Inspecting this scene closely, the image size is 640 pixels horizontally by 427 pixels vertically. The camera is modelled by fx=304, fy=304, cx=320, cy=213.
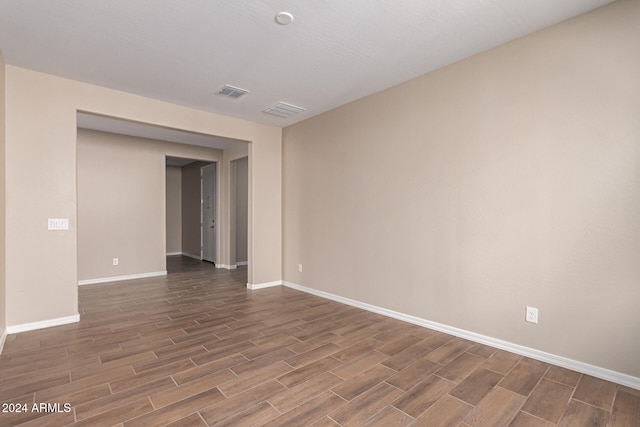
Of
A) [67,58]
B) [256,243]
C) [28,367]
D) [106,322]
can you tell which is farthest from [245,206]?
[28,367]

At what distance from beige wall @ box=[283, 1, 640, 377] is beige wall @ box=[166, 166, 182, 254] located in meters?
6.81

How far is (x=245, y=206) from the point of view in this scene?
736cm

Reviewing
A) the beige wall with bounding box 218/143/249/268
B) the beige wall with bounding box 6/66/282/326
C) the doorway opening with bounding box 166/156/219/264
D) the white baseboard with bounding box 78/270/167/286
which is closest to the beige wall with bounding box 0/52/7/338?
the beige wall with bounding box 6/66/282/326

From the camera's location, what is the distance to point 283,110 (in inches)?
173

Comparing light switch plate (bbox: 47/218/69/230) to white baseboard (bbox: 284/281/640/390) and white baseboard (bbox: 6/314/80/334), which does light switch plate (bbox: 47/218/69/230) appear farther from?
white baseboard (bbox: 284/281/640/390)

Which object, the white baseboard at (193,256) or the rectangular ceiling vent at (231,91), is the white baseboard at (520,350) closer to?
the rectangular ceiling vent at (231,91)

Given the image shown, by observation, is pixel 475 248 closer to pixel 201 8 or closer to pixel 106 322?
pixel 201 8

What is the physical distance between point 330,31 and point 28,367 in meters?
3.63

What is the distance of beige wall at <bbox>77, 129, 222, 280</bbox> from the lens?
17.6 feet

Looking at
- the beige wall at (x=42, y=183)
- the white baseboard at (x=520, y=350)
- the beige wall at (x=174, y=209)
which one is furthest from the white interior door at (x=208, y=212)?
the white baseboard at (x=520, y=350)

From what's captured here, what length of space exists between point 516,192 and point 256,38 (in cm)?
262

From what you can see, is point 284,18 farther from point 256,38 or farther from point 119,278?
point 119,278

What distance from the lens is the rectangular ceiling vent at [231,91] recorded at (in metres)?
3.61

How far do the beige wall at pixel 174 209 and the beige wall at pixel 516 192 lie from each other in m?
6.81
